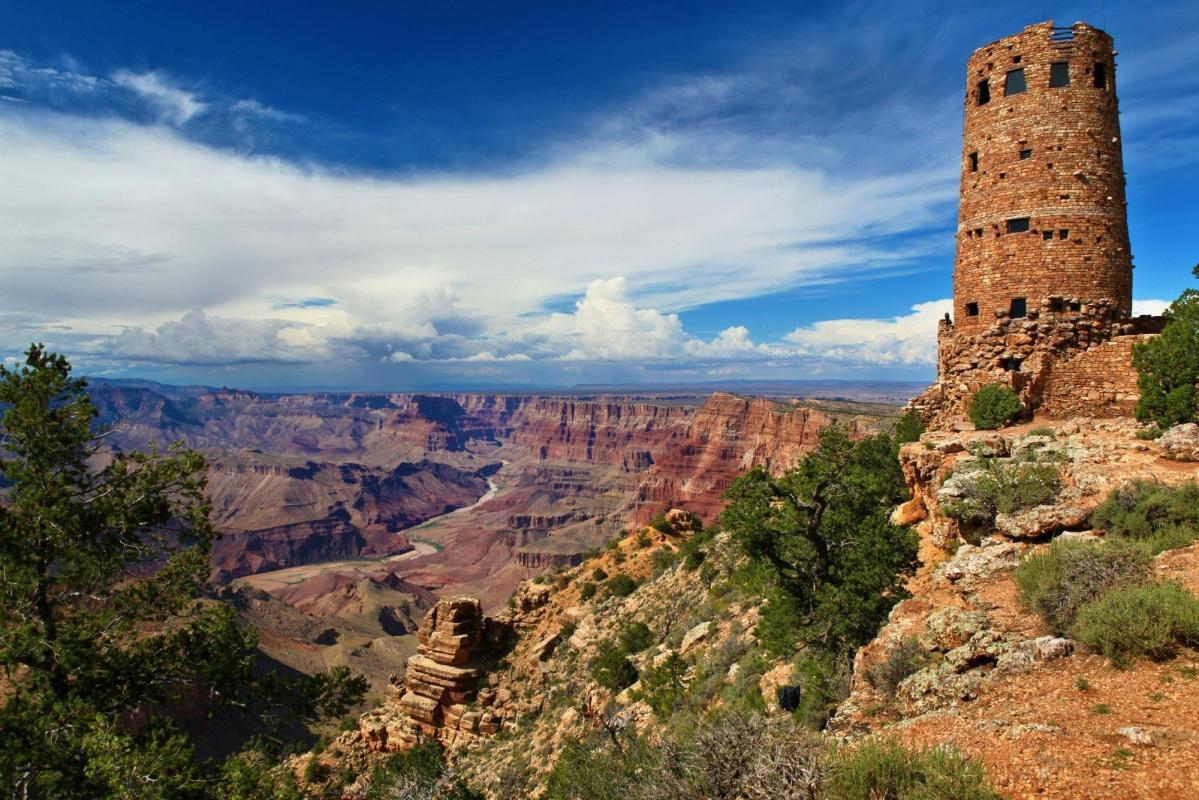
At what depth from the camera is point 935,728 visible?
805 cm

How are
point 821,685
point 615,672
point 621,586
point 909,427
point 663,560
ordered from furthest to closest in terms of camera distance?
point 663,560 < point 621,586 < point 909,427 < point 615,672 < point 821,685

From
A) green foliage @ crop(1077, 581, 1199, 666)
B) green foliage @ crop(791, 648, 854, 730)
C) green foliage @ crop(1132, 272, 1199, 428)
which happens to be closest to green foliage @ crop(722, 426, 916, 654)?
green foliage @ crop(791, 648, 854, 730)

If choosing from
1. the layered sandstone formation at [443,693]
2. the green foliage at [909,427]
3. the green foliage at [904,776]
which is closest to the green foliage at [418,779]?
the layered sandstone formation at [443,693]

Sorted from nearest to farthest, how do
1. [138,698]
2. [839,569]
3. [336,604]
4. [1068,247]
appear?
[138,698] < [839,569] < [1068,247] < [336,604]

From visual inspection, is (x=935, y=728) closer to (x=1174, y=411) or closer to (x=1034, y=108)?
(x=1174, y=411)

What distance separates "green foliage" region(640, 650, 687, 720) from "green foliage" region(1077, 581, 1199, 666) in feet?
38.2

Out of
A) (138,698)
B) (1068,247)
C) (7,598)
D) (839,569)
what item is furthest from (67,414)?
(1068,247)

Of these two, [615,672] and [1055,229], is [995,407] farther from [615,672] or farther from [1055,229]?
[615,672]

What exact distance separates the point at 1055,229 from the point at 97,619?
1115 inches

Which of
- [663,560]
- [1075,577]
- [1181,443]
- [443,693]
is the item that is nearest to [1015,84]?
[1181,443]

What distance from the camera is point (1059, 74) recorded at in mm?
21094

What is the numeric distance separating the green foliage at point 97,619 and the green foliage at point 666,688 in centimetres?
875

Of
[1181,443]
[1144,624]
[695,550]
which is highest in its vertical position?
[1181,443]

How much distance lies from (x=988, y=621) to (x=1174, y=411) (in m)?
12.1
